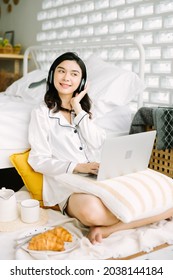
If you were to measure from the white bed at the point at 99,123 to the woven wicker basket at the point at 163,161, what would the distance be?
0.74 ft

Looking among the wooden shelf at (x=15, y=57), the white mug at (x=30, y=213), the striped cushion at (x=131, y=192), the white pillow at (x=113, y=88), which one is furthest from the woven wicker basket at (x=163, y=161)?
the wooden shelf at (x=15, y=57)

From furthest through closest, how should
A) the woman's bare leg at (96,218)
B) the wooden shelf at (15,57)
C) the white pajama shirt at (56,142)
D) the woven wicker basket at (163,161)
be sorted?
1. the wooden shelf at (15,57)
2. the woven wicker basket at (163,161)
3. the white pajama shirt at (56,142)
4. the woman's bare leg at (96,218)

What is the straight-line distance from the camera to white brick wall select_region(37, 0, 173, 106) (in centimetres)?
228

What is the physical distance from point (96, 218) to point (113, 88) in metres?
0.85

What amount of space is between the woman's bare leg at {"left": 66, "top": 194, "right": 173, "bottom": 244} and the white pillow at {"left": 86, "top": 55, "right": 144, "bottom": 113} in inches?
26.2

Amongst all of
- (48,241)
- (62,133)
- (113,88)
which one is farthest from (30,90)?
(48,241)

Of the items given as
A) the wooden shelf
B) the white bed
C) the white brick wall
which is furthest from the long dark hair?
the wooden shelf

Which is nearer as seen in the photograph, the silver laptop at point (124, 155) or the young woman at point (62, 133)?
the silver laptop at point (124, 155)

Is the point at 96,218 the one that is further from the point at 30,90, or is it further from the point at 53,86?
the point at 30,90

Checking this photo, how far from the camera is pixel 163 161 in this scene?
1.87m

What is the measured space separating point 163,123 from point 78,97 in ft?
1.41

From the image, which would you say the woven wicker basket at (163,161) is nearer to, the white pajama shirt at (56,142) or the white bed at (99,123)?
the white bed at (99,123)

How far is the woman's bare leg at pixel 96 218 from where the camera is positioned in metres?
1.34
